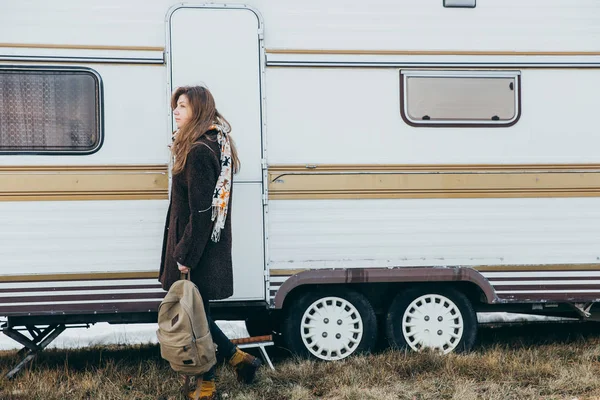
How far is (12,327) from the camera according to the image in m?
5.55

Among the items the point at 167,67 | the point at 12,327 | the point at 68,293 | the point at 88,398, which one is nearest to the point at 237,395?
the point at 88,398

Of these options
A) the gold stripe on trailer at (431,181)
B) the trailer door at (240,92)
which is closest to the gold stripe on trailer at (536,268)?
the gold stripe on trailer at (431,181)

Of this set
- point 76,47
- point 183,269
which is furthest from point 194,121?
point 76,47

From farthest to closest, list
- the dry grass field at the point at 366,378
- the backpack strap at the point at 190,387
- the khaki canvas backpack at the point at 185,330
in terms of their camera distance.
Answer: the dry grass field at the point at 366,378 → the backpack strap at the point at 190,387 → the khaki canvas backpack at the point at 185,330

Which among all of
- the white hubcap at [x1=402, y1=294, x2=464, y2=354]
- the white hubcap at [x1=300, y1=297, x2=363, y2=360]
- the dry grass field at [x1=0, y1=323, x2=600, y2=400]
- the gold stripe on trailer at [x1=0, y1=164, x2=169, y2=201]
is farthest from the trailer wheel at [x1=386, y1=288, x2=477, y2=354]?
the gold stripe on trailer at [x1=0, y1=164, x2=169, y2=201]

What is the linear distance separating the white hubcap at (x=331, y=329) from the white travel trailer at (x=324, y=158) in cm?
1

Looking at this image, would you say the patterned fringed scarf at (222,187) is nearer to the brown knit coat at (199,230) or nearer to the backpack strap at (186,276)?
the brown knit coat at (199,230)

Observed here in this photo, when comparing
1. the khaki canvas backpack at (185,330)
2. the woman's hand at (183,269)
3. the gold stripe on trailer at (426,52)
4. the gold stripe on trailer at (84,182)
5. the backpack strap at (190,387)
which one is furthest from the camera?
the gold stripe on trailer at (426,52)

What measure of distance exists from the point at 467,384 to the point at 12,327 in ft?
11.3

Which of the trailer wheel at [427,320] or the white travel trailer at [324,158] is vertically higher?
the white travel trailer at [324,158]

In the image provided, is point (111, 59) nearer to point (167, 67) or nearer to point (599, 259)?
point (167, 67)

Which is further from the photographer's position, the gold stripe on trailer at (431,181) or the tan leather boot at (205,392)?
the gold stripe on trailer at (431,181)

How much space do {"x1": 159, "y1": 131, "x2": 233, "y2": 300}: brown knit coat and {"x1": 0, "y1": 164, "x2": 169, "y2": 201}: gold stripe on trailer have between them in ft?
2.25

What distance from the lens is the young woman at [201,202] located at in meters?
4.56
